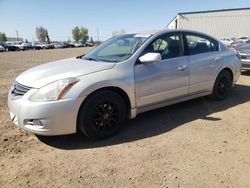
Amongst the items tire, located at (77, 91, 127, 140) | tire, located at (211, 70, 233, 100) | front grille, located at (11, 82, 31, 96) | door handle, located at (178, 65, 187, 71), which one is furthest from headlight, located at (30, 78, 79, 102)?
tire, located at (211, 70, 233, 100)

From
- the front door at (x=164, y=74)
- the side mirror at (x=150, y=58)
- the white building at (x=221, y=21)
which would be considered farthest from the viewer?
the white building at (x=221, y=21)

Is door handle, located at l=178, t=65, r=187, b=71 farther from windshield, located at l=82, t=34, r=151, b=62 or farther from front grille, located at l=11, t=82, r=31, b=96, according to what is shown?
front grille, located at l=11, t=82, r=31, b=96

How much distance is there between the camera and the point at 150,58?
388 centimetres

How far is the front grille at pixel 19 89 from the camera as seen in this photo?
3470 millimetres

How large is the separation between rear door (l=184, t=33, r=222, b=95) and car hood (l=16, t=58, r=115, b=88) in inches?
67.3

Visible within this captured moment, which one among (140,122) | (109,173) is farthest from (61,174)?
(140,122)

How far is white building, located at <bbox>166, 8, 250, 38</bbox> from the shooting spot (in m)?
43.1

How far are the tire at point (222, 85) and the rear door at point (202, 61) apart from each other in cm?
20

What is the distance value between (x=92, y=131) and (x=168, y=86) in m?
1.55

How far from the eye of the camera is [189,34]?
16.0 feet

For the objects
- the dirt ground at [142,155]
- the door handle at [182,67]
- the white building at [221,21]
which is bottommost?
the dirt ground at [142,155]

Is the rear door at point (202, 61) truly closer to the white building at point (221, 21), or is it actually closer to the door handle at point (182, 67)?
the door handle at point (182, 67)

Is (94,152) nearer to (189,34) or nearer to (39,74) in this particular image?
(39,74)

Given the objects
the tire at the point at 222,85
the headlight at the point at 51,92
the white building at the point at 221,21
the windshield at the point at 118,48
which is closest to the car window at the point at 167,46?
the windshield at the point at 118,48
